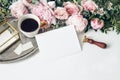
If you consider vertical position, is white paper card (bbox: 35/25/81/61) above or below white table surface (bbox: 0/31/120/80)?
above

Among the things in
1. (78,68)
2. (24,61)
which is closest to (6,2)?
(24,61)

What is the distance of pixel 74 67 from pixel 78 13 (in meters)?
0.18

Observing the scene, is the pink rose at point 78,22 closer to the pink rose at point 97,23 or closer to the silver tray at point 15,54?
the pink rose at point 97,23

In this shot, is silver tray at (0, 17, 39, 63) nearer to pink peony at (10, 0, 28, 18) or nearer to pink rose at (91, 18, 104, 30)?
pink peony at (10, 0, 28, 18)

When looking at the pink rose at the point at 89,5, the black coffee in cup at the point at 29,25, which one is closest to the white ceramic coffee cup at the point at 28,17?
the black coffee in cup at the point at 29,25

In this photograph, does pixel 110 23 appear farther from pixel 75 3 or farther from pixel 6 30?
pixel 6 30

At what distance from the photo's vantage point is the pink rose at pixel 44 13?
96 cm

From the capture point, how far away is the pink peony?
97cm

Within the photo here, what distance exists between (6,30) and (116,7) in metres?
0.37

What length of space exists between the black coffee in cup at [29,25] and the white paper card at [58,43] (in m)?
0.03

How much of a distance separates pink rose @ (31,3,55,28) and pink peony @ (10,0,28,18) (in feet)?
0.10

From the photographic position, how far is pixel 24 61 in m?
0.94

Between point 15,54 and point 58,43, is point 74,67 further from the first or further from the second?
point 15,54

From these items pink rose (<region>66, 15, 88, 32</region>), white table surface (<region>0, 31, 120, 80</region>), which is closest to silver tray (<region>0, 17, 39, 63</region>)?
white table surface (<region>0, 31, 120, 80</region>)
